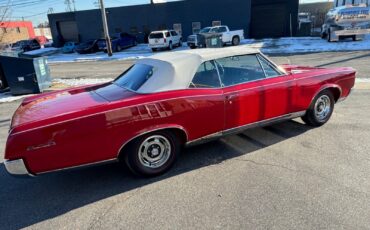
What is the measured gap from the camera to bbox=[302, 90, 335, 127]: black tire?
15.7 ft

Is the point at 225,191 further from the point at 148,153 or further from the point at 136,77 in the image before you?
the point at 136,77

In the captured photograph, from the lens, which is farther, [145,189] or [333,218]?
[145,189]

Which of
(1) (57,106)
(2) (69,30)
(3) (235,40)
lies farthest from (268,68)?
(2) (69,30)

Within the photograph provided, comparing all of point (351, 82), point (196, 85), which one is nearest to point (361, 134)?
point (351, 82)

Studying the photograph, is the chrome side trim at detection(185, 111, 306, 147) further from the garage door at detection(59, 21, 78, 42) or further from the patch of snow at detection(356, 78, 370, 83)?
the garage door at detection(59, 21, 78, 42)

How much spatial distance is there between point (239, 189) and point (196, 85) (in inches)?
55.7

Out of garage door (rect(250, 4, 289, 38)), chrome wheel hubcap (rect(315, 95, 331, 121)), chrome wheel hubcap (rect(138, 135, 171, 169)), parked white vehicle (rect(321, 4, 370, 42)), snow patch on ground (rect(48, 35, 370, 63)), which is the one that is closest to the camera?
chrome wheel hubcap (rect(138, 135, 171, 169))

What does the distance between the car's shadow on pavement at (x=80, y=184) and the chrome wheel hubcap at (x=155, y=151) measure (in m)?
0.20

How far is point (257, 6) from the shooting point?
3102cm

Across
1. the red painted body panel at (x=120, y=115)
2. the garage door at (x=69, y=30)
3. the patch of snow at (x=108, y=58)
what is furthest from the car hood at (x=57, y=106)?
the garage door at (x=69, y=30)

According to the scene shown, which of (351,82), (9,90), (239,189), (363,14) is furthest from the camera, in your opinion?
(363,14)

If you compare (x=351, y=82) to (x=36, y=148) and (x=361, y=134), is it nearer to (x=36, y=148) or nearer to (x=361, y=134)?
(x=361, y=134)

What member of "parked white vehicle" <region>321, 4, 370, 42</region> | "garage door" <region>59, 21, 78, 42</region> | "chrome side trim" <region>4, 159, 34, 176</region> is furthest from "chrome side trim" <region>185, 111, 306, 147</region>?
"garage door" <region>59, 21, 78, 42</region>

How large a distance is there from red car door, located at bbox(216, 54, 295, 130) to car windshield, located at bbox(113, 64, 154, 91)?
1005 mm
